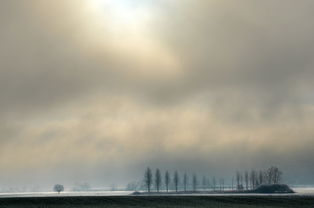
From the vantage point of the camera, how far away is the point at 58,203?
278 ft

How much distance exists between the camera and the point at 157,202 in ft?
290

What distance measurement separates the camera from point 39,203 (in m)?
83.8

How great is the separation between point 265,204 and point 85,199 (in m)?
40.0

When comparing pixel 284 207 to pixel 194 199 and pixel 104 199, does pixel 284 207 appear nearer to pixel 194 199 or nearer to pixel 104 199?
pixel 194 199

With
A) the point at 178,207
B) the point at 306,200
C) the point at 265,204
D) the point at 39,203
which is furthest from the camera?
the point at 306,200

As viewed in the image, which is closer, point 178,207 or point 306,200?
point 178,207

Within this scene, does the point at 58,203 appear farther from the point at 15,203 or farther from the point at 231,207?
the point at 231,207

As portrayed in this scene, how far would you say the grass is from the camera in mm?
81750

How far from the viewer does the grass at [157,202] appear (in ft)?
268

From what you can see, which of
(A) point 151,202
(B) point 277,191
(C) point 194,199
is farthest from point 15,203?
(B) point 277,191

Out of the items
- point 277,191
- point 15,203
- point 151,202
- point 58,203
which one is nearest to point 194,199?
point 151,202

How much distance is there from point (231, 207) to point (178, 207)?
1073 centimetres

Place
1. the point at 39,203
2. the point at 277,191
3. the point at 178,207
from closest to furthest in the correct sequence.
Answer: the point at 178,207 → the point at 39,203 → the point at 277,191

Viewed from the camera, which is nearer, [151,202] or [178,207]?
[178,207]
